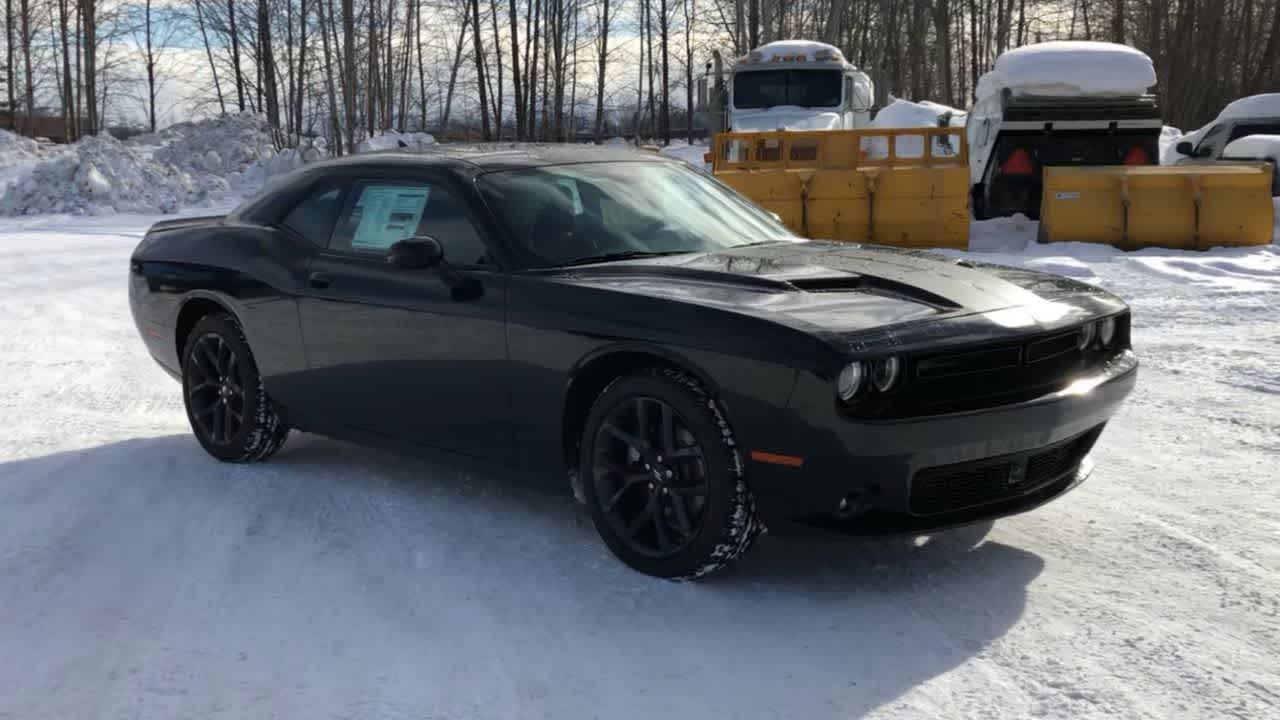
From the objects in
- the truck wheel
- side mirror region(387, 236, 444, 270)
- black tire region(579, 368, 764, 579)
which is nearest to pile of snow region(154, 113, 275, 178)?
the truck wheel

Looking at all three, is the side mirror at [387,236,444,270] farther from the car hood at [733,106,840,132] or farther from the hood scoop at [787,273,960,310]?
the car hood at [733,106,840,132]

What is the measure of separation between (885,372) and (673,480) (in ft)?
2.59

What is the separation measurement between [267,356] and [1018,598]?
3.36m

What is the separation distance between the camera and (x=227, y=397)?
5875 millimetres

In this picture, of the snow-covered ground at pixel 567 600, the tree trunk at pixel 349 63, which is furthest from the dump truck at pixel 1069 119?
the tree trunk at pixel 349 63

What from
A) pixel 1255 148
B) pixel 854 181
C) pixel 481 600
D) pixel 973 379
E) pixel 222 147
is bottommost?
pixel 481 600

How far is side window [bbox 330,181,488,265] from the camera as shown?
4781mm

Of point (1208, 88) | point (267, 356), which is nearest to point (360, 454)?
point (267, 356)

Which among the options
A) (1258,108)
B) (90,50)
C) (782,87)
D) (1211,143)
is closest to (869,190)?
(782,87)

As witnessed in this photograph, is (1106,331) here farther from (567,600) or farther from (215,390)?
(215,390)

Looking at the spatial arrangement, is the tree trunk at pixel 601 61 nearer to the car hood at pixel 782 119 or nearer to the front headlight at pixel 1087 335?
the car hood at pixel 782 119

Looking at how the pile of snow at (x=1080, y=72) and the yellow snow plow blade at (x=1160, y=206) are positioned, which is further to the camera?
the pile of snow at (x=1080, y=72)

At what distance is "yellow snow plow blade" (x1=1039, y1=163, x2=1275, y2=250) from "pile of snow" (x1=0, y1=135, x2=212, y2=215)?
701 inches

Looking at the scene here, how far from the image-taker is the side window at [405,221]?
4.78 m
